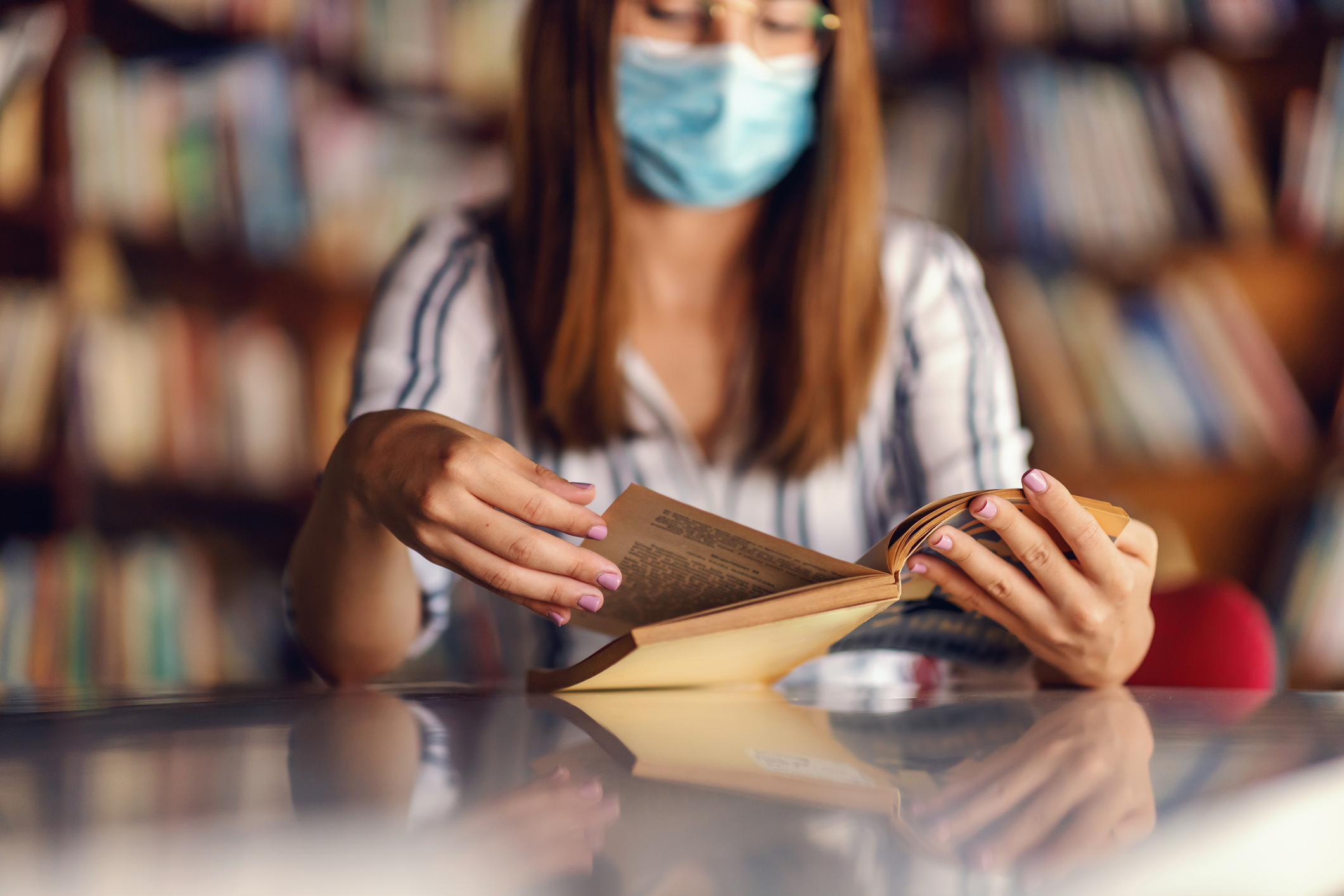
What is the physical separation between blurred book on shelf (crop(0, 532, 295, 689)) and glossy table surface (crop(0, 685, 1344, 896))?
123 centimetres

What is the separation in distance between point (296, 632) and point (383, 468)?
0.35 metres

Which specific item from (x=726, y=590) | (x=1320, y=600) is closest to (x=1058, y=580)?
(x=726, y=590)

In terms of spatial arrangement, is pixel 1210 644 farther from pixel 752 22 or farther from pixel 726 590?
pixel 752 22

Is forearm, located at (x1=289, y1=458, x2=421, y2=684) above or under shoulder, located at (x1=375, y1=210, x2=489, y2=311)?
under

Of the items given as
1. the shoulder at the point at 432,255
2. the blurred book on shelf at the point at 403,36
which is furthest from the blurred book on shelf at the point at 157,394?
the shoulder at the point at 432,255

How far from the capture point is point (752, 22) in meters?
1.03

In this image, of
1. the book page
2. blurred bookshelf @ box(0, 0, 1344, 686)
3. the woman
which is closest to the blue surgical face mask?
the woman

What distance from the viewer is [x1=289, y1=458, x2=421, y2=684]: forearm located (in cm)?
68

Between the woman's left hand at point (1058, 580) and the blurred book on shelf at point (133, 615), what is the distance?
49.0 inches

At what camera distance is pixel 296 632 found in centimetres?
82

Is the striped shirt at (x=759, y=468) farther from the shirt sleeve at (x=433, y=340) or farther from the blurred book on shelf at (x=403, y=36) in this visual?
the blurred book on shelf at (x=403, y=36)

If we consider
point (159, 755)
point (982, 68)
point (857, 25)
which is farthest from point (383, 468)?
point (982, 68)

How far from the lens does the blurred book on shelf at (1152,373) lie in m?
1.66

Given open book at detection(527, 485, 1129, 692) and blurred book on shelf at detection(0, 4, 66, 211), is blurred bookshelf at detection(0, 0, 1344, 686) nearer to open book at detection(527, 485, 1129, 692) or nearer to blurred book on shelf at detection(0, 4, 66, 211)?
blurred book on shelf at detection(0, 4, 66, 211)
